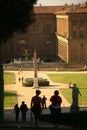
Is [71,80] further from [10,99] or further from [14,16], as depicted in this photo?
[14,16]

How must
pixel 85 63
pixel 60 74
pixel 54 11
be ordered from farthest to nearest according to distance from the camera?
pixel 54 11 → pixel 85 63 → pixel 60 74

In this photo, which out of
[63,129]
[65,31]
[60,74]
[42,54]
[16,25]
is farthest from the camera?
[42,54]

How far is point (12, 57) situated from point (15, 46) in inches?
119

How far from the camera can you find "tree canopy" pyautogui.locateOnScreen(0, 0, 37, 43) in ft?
49.0

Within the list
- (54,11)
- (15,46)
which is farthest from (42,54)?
(54,11)

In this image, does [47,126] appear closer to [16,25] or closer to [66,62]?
[16,25]

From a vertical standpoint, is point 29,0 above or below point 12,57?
above

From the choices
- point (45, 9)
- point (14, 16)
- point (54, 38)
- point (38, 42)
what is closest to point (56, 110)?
point (14, 16)

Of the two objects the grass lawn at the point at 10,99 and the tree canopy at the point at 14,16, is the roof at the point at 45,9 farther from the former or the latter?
the tree canopy at the point at 14,16

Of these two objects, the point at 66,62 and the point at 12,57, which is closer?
the point at 66,62

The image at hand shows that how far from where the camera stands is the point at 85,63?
72562 millimetres

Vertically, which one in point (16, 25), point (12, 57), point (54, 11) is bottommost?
point (12, 57)

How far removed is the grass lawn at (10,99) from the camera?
123ft

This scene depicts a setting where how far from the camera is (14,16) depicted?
51.4 ft
